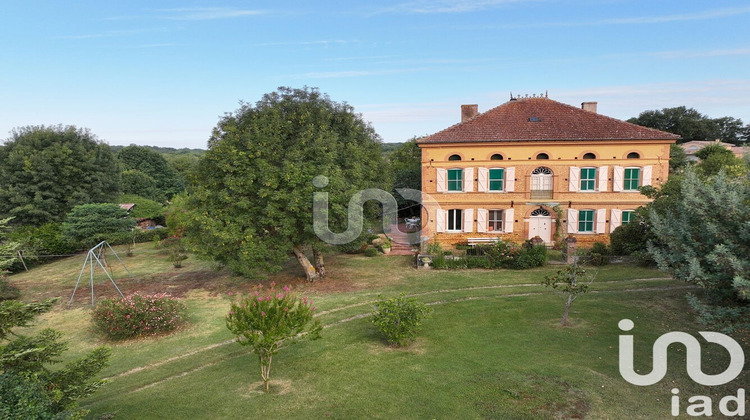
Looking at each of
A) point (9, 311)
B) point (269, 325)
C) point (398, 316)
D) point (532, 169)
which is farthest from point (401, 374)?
point (532, 169)

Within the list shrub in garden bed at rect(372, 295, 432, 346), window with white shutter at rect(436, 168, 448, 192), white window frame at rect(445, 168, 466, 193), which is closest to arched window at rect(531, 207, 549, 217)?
white window frame at rect(445, 168, 466, 193)

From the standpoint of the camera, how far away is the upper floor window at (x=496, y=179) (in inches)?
955

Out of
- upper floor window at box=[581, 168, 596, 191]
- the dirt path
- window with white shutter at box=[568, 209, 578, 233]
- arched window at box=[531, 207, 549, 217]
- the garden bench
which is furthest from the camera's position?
arched window at box=[531, 207, 549, 217]

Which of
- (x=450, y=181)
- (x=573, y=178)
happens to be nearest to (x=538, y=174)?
(x=573, y=178)

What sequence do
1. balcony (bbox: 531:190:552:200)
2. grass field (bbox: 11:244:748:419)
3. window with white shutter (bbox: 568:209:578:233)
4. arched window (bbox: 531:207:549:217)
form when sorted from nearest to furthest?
grass field (bbox: 11:244:748:419), window with white shutter (bbox: 568:209:578:233), balcony (bbox: 531:190:552:200), arched window (bbox: 531:207:549:217)

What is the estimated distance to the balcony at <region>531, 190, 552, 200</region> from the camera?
79.4 ft

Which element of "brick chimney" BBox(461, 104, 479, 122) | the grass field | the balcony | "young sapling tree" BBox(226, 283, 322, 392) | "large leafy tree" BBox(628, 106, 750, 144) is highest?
"large leafy tree" BBox(628, 106, 750, 144)

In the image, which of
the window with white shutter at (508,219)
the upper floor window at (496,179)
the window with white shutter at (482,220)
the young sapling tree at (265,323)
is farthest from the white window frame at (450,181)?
the young sapling tree at (265,323)

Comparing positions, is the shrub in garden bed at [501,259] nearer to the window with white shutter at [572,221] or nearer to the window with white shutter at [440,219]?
the window with white shutter at [440,219]

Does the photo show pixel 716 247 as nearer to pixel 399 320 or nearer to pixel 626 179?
pixel 399 320

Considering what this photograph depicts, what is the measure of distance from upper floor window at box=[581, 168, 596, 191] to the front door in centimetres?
257

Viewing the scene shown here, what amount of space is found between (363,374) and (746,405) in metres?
8.08

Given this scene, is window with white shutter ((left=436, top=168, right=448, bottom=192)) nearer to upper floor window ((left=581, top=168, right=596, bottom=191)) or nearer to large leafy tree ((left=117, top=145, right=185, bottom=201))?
upper floor window ((left=581, top=168, right=596, bottom=191))

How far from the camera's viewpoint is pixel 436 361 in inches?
423
